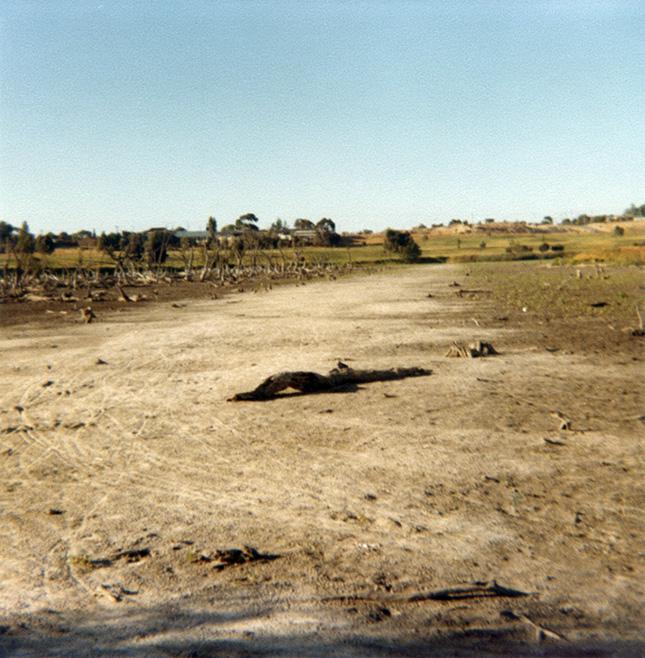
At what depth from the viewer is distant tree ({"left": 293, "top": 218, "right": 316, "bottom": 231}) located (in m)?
122

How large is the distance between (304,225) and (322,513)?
119219 millimetres

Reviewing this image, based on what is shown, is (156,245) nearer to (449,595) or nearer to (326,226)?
(326,226)

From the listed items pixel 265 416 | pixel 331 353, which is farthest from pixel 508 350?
pixel 265 416

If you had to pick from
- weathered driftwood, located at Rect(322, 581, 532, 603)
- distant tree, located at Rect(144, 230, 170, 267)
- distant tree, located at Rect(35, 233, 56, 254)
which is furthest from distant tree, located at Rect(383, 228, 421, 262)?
weathered driftwood, located at Rect(322, 581, 532, 603)

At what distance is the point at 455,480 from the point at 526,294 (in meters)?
27.1

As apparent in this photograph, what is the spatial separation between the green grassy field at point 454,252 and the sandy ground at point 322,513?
51.2 metres

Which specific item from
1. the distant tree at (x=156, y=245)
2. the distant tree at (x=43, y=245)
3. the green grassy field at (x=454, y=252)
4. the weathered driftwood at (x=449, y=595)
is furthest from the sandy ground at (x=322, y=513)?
the distant tree at (x=43, y=245)

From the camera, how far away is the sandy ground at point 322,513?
4.51m

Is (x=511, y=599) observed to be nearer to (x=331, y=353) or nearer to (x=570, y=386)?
(x=570, y=386)

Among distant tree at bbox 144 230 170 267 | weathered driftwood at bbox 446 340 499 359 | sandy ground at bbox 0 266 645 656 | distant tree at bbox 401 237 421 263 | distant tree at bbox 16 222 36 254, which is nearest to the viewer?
A: sandy ground at bbox 0 266 645 656

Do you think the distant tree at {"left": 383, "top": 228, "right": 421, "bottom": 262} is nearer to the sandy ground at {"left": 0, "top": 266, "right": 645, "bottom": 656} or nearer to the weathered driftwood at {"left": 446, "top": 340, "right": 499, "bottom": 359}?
the weathered driftwood at {"left": 446, "top": 340, "right": 499, "bottom": 359}

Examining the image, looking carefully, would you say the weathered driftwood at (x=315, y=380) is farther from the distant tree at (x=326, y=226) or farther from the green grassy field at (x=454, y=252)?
the distant tree at (x=326, y=226)

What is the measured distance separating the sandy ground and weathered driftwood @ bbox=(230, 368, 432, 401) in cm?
27

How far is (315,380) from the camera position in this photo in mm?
11781
